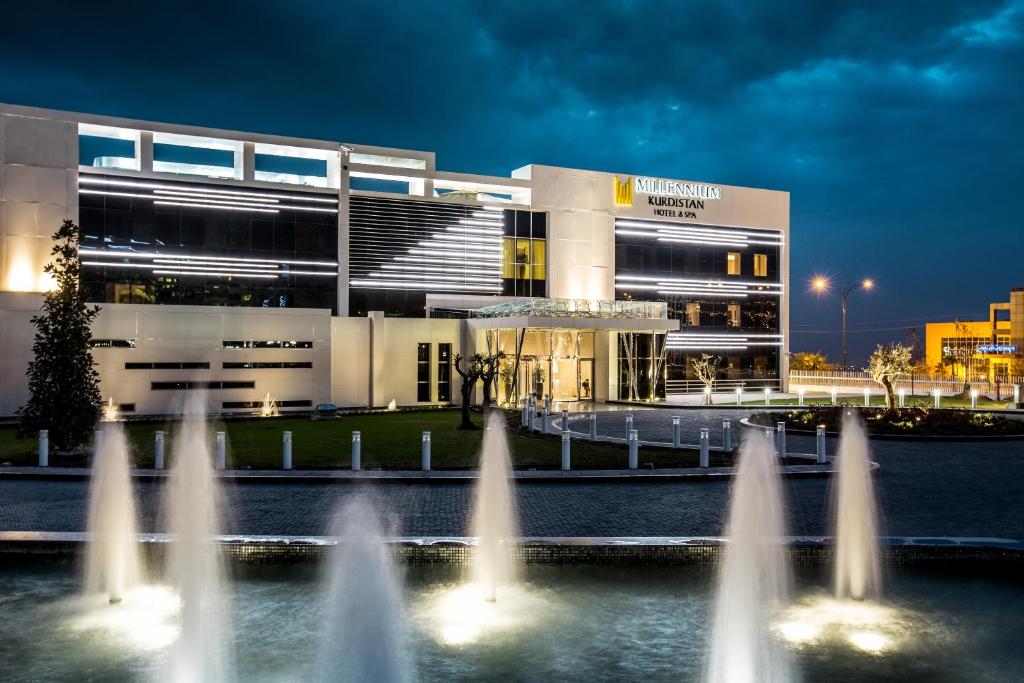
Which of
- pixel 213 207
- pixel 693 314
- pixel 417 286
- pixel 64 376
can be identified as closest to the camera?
pixel 64 376

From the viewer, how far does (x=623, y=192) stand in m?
54.4

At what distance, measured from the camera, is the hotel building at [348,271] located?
127ft

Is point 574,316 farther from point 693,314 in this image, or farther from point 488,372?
point 693,314

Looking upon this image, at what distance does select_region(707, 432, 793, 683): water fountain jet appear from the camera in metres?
8.65

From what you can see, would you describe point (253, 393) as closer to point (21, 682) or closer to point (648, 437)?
point (648, 437)

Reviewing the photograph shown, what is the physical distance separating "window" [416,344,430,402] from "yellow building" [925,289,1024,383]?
44.2 m

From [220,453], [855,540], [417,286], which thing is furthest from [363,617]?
[417,286]

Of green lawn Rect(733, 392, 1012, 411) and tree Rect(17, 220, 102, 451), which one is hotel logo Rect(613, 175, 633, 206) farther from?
tree Rect(17, 220, 102, 451)

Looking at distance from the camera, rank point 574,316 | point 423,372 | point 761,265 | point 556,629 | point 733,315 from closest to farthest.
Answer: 1. point 556,629
2. point 574,316
3. point 423,372
4. point 733,315
5. point 761,265

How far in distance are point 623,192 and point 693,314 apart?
9.89 metres

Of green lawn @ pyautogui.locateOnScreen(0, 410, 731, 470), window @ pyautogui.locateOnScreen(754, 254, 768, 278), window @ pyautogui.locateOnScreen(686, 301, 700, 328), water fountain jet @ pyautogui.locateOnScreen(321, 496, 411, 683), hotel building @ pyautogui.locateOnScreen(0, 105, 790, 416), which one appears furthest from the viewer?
window @ pyautogui.locateOnScreen(754, 254, 768, 278)

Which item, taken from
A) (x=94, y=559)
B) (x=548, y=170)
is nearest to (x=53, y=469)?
(x=94, y=559)

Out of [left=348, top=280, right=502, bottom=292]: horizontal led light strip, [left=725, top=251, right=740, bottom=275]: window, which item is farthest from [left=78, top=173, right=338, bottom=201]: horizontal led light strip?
[left=725, top=251, right=740, bottom=275]: window

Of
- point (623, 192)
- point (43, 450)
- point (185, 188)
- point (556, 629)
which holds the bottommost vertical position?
point (556, 629)
